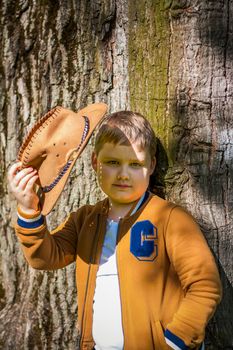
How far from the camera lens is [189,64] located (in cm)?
290

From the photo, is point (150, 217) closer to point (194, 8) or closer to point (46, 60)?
point (194, 8)

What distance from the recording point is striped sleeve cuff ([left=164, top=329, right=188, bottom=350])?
8.30 ft

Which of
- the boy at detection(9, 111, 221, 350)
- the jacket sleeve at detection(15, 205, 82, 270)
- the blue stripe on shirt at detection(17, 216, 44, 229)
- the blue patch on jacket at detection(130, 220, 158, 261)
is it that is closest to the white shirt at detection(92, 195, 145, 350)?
the boy at detection(9, 111, 221, 350)

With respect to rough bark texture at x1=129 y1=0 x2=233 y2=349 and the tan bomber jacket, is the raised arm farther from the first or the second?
rough bark texture at x1=129 y1=0 x2=233 y2=349

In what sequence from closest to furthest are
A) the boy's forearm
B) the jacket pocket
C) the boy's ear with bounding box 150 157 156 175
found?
the jacket pocket, the boy's forearm, the boy's ear with bounding box 150 157 156 175

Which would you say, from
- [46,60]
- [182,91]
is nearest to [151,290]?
[182,91]

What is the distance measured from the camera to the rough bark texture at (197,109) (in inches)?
114

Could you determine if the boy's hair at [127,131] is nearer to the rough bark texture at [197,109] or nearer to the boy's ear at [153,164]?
the boy's ear at [153,164]

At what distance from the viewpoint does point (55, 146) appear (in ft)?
8.97

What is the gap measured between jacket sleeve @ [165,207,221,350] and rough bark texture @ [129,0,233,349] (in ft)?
1.26

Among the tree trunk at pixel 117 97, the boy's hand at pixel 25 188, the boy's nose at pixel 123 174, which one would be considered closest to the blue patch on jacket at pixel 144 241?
the boy's nose at pixel 123 174

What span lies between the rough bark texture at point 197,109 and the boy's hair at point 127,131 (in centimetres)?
19

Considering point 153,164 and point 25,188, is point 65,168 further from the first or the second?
point 153,164

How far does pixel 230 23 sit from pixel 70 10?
980 mm
